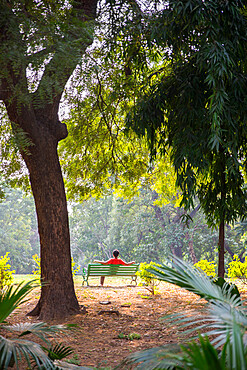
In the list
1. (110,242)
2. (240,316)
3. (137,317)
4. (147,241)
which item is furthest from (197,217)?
(240,316)

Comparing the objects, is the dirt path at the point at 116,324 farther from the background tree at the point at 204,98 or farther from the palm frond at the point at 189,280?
the background tree at the point at 204,98

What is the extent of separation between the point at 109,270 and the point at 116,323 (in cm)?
448

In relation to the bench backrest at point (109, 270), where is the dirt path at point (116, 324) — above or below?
below

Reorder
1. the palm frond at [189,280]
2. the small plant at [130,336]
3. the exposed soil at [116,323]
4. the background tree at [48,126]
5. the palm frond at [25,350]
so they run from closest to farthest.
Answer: the palm frond at [189,280] < the palm frond at [25,350] < the exposed soil at [116,323] < the background tree at [48,126] < the small plant at [130,336]

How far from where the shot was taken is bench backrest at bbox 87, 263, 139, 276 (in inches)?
408

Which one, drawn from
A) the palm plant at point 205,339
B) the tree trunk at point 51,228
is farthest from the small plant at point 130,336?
the palm plant at point 205,339

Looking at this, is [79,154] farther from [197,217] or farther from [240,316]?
[197,217]

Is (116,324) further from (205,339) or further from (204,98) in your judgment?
(205,339)

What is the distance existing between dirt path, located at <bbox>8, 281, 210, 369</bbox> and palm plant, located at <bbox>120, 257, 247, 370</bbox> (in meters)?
0.92

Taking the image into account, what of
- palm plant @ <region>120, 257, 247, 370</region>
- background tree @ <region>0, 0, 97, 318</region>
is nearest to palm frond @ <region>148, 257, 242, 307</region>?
palm plant @ <region>120, 257, 247, 370</region>

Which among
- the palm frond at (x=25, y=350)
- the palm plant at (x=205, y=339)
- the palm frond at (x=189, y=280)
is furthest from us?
the palm frond at (x=25, y=350)

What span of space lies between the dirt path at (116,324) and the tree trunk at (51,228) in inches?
18.8

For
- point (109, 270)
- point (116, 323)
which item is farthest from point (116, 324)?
point (109, 270)

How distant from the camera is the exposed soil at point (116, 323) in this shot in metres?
4.61
